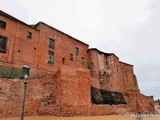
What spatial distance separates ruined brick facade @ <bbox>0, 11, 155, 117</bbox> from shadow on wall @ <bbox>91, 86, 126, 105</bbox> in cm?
121

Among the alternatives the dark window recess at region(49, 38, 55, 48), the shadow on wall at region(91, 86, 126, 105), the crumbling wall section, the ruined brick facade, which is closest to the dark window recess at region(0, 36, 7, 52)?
the ruined brick facade

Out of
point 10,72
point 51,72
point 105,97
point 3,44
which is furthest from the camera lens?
point 51,72

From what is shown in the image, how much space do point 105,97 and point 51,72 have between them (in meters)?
10.9

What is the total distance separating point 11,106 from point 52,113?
4.53 m

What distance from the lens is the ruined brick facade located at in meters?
20.3

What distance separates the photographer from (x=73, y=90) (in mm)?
21812

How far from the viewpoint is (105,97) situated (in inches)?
1103

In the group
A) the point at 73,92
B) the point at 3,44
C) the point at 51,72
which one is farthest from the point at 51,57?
the point at 73,92

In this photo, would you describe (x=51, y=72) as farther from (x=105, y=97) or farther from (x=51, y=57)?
(x=105, y=97)

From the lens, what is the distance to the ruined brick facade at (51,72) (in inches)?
799

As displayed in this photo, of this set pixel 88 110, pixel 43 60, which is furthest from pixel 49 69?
pixel 88 110

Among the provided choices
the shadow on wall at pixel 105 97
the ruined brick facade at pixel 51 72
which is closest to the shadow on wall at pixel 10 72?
the ruined brick facade at pixel 51 72

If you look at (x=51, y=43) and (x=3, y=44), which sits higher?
(x=51, y=43)

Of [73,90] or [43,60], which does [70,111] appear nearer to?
[73,90]
